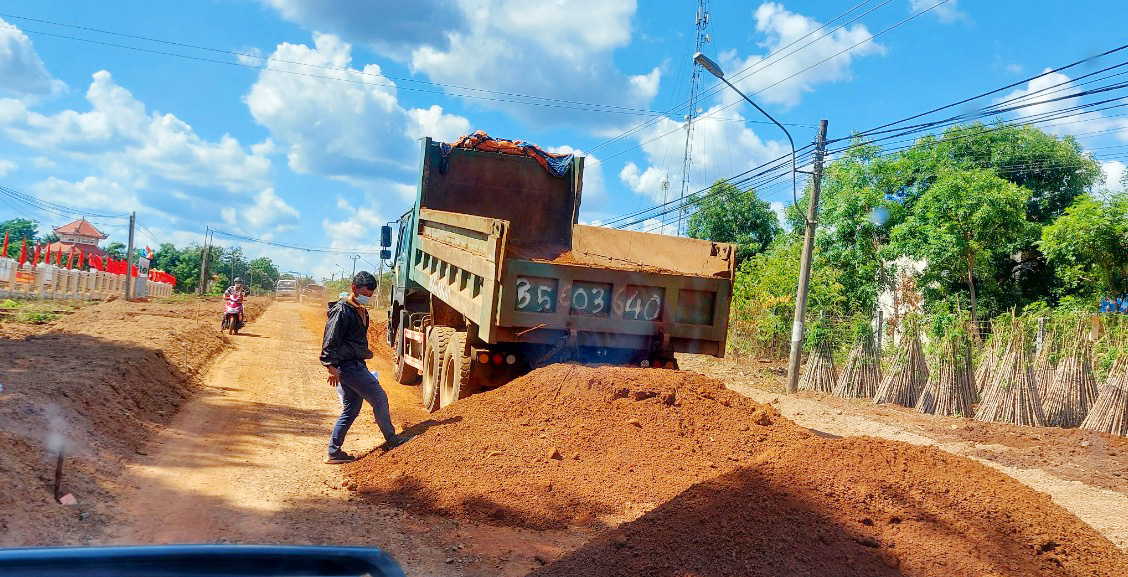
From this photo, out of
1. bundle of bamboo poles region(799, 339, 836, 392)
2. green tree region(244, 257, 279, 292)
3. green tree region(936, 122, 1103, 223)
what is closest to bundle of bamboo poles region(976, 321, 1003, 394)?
bundle of bamboo poles region(799, 339, 836, 392)

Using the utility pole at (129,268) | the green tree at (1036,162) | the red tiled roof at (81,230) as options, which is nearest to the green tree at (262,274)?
the red tiled roof at (81,230)

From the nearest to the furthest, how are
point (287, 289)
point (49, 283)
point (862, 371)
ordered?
1. point (862, 371)
2. point (49, 283)
3. point (287, 289)

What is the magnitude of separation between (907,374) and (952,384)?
2.94 feet

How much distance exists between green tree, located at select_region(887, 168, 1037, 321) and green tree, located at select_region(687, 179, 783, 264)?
12.1 meters

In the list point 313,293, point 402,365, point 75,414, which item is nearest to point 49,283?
point 402,365

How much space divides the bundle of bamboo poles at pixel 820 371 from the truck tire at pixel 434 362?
810 cm

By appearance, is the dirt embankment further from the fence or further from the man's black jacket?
the fence

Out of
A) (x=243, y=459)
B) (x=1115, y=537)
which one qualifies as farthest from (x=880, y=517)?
(x=243, y=459)

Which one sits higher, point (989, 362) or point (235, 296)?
point (989, 362)

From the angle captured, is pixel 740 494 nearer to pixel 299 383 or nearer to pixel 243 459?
pixel 243 459

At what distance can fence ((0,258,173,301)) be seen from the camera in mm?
26609

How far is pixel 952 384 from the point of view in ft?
40.9

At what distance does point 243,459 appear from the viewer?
7105mm

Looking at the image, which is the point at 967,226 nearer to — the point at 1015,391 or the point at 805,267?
the point at 805,267
